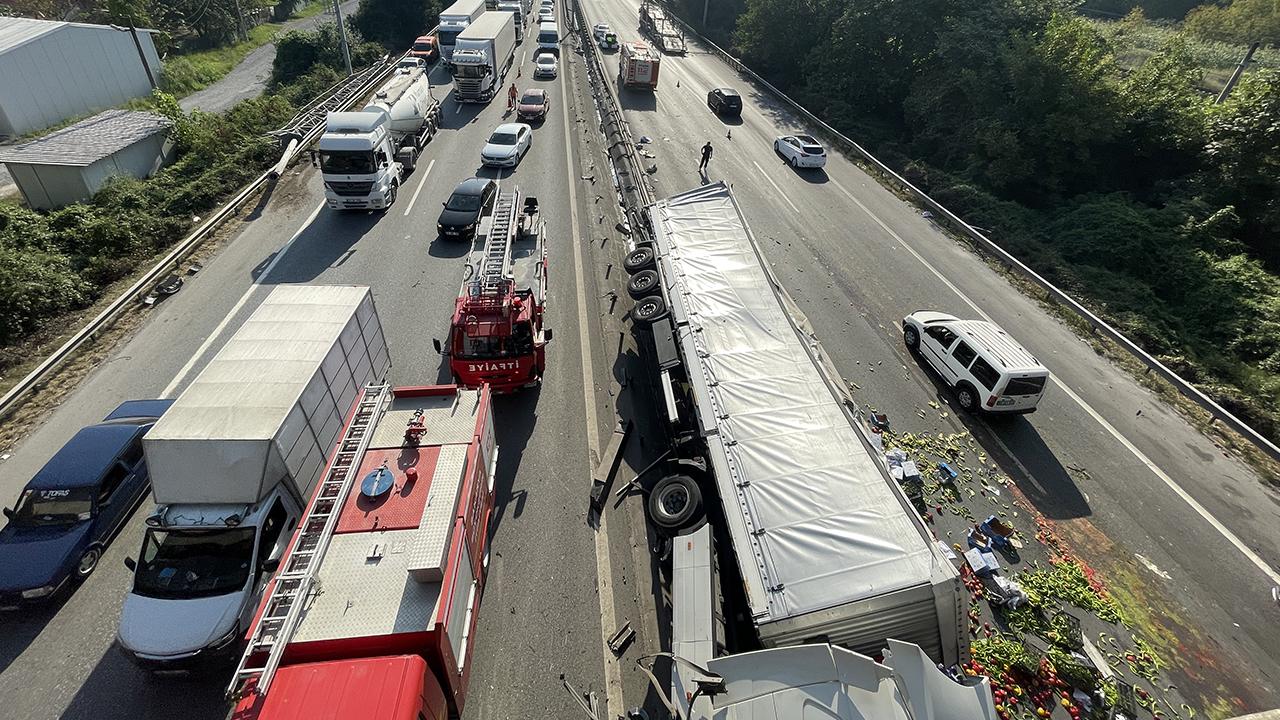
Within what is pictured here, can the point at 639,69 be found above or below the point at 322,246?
above

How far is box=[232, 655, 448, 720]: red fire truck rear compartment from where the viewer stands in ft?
19.6

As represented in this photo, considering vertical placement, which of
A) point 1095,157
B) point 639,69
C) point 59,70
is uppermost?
point 59,70

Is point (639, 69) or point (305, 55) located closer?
point (639, 69)

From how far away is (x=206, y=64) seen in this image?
4372 cm

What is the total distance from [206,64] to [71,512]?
51.4 m

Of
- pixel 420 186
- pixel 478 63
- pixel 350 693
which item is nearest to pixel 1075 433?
pixel 350 693

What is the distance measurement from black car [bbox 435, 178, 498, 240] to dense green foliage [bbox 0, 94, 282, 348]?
10.0 metres

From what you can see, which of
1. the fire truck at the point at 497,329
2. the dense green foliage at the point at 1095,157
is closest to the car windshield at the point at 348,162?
the fire truck at the point at 497,329

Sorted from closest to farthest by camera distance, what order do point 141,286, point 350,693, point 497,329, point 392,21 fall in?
1. point 350,693
2. point 497,329
3. point 141,286
4. point 392,21

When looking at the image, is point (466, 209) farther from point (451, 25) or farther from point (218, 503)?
point (451, 25)

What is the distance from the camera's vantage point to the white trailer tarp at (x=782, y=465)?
777cm

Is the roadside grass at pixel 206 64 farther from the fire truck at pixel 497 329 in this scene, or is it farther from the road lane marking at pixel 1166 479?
the road lane marking at pixel 1166 479

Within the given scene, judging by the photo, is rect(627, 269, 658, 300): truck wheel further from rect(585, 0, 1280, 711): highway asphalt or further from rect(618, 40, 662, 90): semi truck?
rect(618, 40, 662, 90): semi truck

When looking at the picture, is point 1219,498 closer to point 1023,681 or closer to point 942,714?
point 1023,681
